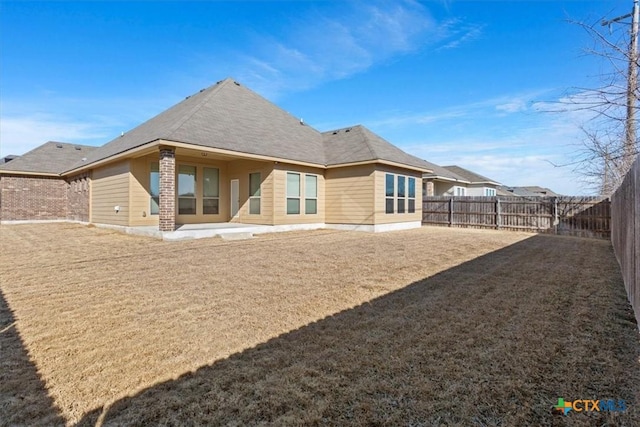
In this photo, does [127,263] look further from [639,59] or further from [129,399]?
[639,59]

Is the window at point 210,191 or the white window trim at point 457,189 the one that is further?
the white window trim at point 457,189

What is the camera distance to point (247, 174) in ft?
44.7

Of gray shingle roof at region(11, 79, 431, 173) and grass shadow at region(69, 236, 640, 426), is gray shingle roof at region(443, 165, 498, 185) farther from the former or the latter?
grass shadow at region(69, 236, 640, 426)

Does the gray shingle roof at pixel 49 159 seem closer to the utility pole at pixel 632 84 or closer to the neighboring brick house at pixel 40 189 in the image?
the neighboring brick house at pixel 40 189

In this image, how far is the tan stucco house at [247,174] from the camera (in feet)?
38.1

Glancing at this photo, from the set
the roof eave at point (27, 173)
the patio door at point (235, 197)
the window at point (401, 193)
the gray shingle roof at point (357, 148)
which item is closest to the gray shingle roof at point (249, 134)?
the gray shingle roof at point (357, 148)

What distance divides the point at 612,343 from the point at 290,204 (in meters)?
11.1

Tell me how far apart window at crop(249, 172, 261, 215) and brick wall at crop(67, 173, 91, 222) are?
833cm

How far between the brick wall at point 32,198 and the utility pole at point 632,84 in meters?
24.1

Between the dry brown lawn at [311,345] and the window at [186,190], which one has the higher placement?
the window at [186,190]

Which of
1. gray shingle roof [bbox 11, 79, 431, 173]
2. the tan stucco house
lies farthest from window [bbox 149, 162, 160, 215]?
gray shingle roof [bbox 11, 79, 431, 173]

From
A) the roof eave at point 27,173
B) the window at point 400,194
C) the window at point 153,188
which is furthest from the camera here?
the roof eave at point 27,173

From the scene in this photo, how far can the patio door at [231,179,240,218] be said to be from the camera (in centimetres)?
1408

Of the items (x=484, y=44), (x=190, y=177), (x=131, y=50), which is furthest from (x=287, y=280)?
(x=131, y=50)
